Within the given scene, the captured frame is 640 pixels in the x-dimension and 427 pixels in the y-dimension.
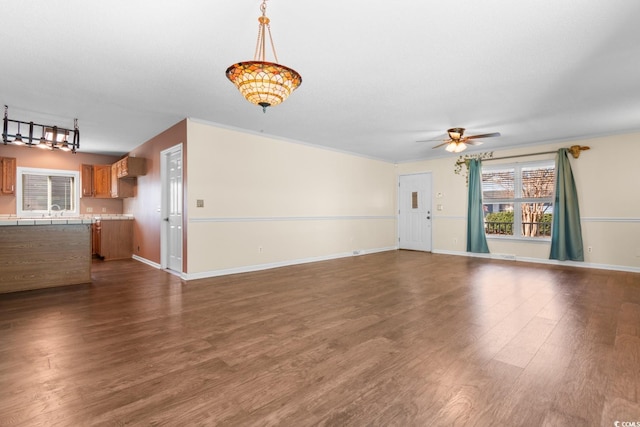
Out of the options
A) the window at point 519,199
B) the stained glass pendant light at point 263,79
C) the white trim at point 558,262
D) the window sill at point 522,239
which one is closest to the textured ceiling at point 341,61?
the stained glass pendant light at point 263,79

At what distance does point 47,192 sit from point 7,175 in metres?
0.78

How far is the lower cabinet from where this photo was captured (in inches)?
269

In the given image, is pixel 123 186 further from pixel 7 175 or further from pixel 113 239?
pixel 7 175

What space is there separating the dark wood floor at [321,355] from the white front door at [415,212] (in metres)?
3.99

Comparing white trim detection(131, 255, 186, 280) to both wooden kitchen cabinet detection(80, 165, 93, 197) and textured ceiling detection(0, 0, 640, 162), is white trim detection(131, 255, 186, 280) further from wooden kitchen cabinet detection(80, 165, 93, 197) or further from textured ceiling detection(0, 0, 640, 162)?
textured ceiling detection(0, 0, 640, 162)

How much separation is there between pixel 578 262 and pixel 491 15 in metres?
5.82

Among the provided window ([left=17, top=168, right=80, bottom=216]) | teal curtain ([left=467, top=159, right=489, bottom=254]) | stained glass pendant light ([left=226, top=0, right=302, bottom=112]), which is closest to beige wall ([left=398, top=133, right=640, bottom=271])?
teal curtain ([left=467, top=159, right=489, bottom=254])

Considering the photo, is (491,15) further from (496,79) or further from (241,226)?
(241,226)

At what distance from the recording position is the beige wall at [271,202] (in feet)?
16.3

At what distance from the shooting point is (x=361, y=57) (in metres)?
2.95

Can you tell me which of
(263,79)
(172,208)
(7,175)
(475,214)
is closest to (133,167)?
(172,208)

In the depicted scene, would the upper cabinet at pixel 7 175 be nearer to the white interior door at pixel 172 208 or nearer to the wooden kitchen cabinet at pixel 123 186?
the wooden kitchen cabinet at pixel 123 186

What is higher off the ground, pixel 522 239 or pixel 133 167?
pixel 133 167

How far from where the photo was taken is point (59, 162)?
23.9 feet
